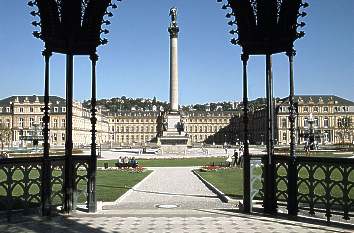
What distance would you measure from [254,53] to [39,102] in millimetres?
139216

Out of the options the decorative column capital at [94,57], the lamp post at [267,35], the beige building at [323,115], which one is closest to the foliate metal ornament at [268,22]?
the lamp post at [267,35]

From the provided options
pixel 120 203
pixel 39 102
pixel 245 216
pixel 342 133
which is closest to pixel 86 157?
pixel 120 203

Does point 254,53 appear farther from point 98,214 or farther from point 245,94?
point 98,214

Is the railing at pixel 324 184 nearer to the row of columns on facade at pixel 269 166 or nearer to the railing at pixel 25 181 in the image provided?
the row of columns on facade at pixel 269 166

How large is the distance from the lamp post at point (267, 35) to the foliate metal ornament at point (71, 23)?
4090 mm

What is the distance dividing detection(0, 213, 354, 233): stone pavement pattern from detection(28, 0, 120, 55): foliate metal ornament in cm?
545

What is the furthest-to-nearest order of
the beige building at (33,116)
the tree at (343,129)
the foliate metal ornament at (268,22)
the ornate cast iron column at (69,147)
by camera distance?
the beige building at (33,116), the tree at (343,129), the ornate cast iron column at (69,147), the foliate metal ornament at (268,22)

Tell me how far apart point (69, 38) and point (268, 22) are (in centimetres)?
624

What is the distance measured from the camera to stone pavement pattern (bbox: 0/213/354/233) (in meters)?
10.5

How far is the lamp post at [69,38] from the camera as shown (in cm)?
1317

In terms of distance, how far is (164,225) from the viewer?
11125 mm

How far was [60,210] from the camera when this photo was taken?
1341 centimetres

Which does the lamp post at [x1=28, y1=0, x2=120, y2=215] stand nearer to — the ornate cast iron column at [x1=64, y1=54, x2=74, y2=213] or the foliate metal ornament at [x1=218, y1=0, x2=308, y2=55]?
the ornate cast iron column at [x1=64, y1=54, x2=74, y2=213]

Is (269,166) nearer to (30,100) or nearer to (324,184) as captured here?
(324,184)
